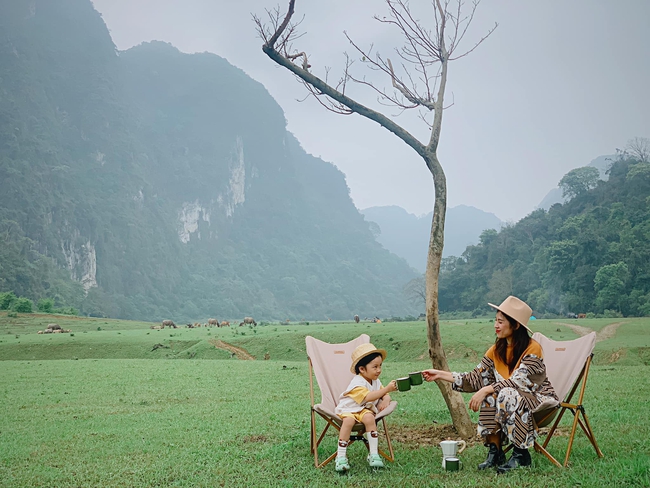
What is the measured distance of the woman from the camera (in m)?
3.97

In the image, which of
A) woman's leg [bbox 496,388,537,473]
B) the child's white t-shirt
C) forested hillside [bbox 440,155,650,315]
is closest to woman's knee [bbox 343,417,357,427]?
the child's white t-shirt

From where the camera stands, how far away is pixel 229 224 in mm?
116812

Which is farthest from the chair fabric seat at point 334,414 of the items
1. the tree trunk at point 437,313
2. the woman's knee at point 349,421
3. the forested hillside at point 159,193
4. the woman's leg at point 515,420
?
the forested hillside at point 159,193

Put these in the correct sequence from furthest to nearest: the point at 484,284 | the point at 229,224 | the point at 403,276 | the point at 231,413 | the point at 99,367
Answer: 1. the point at 403,276
2. the point at 229,224
3. the point at 484,284
4. the point at 99,367
5. the point at 231,413

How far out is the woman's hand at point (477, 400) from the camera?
3.94m

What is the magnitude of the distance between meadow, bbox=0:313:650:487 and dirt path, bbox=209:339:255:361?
3.39m

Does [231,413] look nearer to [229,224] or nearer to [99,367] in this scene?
[99,367]

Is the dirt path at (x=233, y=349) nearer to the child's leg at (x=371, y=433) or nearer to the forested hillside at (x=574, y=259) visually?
the child's leg at (x=371, y=433)

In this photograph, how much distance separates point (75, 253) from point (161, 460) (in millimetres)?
77119

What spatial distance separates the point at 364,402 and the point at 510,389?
1.07 metres

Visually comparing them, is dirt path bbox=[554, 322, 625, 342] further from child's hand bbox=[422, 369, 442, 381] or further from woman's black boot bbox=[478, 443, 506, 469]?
child's hand bbox=[422, 369, 442, 381]

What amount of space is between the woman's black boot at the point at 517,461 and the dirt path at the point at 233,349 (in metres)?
13.9

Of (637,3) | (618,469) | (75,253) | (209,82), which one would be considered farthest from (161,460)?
(209,82)

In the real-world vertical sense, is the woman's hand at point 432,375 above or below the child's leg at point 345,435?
above
